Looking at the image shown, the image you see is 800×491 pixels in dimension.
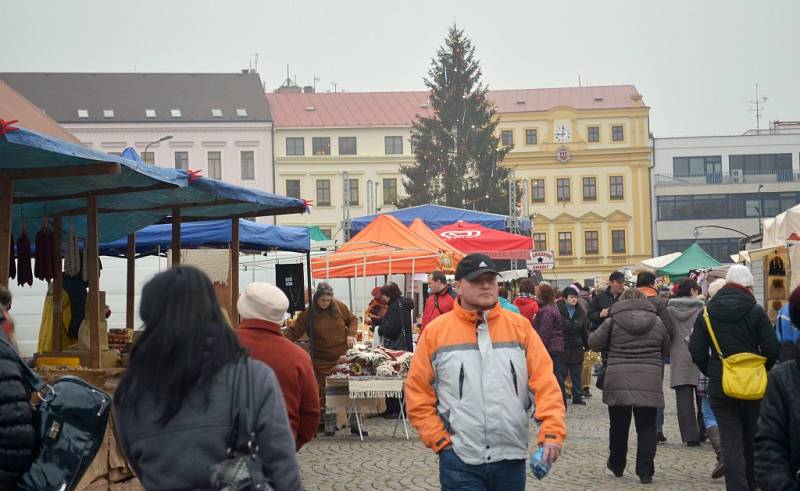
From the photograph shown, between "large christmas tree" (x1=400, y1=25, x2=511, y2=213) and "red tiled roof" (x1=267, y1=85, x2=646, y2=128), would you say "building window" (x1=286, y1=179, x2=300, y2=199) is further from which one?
"large christmas tree" (x1=400, y1=25, x2=511, y2=213)

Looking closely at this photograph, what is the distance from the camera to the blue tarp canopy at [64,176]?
8.42 m

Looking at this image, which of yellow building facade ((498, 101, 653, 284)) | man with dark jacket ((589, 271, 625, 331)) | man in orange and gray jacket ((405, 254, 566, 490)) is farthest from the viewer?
yellow building facade ((498, 101, 653, 284))

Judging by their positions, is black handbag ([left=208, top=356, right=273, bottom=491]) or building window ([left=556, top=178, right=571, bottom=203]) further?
building window ([left=556, top=178, right=571, bottom=203])

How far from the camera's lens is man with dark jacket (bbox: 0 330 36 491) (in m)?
4.56

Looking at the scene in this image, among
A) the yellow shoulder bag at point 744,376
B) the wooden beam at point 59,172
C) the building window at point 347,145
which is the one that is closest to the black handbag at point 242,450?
the wooden beam at point 59,172

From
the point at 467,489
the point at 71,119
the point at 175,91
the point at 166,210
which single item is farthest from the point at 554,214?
the point at 467,489

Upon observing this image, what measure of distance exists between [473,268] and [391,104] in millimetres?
85208

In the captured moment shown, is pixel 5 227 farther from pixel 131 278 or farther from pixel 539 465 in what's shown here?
pixel 131 278

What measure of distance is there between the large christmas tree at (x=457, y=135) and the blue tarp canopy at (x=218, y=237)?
5125 centimetres

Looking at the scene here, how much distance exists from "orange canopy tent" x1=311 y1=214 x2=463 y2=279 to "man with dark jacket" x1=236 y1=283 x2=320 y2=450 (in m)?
12.9

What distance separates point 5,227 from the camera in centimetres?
902

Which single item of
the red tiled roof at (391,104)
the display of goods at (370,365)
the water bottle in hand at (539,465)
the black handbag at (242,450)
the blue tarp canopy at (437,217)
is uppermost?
the red tiled roof at (391,104)

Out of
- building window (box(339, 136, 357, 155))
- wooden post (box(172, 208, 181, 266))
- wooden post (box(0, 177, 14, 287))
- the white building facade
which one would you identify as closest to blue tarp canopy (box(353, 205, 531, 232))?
wooden post (box(172, 208, 181, 266))

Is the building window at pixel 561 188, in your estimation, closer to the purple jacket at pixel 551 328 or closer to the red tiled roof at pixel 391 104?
the red tiled roof at pixel 391 104
